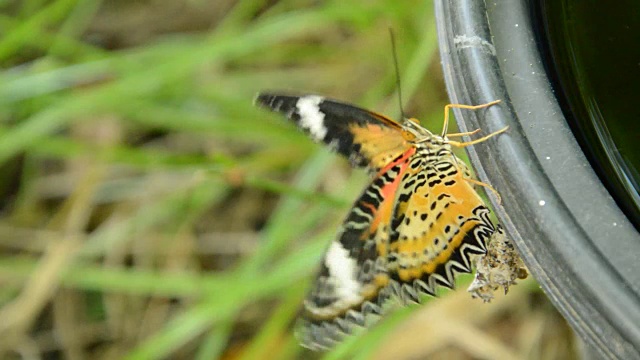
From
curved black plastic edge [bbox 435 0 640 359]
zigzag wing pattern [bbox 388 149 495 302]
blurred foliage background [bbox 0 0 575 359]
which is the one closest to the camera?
curved black plastic edge [bbox 435 0 640 359]

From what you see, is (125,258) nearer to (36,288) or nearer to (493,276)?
(36,288)

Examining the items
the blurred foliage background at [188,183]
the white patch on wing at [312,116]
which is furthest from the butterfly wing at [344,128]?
the blurred foliage background at [188,183]

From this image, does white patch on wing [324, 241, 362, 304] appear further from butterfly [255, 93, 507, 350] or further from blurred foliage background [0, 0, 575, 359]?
blurred foliage background [0, 0, 575, 359]

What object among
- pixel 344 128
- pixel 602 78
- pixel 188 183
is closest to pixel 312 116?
pixel 344 128

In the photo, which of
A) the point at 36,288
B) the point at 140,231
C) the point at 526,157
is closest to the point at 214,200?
the point at 140,231

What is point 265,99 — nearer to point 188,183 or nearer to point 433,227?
point 433,227

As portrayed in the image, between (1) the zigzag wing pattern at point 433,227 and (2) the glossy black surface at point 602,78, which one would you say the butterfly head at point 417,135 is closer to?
(1) the zigzag wing pattern at point 433,227

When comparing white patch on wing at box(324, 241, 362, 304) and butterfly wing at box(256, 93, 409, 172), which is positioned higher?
butterfly wing at box(256, 93, 409, 172)

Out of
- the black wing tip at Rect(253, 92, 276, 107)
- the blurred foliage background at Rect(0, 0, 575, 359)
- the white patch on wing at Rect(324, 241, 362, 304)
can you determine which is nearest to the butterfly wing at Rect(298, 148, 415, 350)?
the white patch on wing at Rect(324, 241, 362, 304)
